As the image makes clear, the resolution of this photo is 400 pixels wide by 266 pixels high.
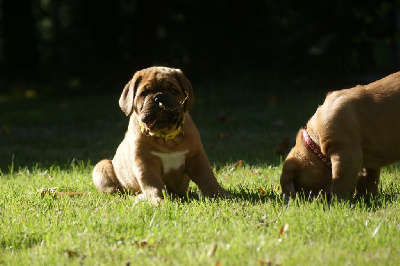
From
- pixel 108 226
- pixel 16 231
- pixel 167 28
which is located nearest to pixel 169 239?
pixel 108 226

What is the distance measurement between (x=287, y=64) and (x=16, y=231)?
34.1 feet

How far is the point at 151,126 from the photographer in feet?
15.0

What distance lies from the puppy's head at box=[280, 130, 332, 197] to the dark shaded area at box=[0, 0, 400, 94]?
7348 mm

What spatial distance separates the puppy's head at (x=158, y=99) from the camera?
4551 mm

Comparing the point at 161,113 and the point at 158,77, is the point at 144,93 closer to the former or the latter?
the point at 158,77

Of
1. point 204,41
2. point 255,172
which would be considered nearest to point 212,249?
point 255,172

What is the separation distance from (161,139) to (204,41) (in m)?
10.2

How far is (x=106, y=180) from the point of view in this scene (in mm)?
5348

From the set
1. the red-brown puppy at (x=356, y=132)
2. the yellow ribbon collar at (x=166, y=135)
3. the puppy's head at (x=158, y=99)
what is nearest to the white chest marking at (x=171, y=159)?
the yellow ribbon collar at (x=166, y=135)

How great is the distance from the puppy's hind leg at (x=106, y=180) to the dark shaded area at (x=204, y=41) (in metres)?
7.71

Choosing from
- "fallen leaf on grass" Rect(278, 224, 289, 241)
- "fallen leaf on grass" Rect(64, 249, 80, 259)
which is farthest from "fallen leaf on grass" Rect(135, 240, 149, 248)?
"fallen leaf on grass" Rect(278, 224, 289, 241)

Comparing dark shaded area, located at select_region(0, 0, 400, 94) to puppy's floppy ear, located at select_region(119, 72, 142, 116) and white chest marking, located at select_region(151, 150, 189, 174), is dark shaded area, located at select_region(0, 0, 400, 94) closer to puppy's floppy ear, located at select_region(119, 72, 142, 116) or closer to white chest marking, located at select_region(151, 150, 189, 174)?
white chest marking, located at select_region(151, 150, 189, 174)

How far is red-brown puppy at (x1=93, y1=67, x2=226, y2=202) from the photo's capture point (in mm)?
4593

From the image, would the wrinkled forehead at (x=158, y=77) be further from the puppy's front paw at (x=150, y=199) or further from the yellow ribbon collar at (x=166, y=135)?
the puppy's front paw at (x=150, y=199)
